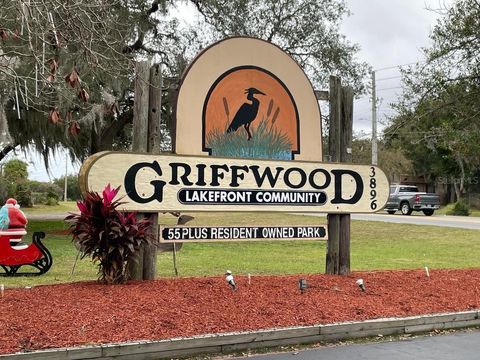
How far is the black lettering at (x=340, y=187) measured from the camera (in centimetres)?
924

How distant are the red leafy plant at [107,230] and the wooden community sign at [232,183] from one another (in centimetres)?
28

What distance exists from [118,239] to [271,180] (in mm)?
2610

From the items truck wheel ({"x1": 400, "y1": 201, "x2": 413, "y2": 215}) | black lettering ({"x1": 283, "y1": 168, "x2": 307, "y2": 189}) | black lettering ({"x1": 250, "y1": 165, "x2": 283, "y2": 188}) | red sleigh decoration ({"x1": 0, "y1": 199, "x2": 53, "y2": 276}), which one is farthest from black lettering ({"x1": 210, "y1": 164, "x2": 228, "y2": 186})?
truck wheel ({"x1": 400, "y1": 201, "x2": 413, "y2": 215})

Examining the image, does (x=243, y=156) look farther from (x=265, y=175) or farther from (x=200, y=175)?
(x=200, y=175)

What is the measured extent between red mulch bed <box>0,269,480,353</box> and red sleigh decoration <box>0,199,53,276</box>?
2.83 meters

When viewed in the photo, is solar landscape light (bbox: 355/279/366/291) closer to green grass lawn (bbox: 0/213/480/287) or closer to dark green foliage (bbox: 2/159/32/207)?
green grass lawn (bbox: 0/213/480/287)

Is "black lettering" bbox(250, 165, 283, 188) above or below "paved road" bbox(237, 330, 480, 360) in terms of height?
above

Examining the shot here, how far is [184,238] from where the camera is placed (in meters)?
8.00

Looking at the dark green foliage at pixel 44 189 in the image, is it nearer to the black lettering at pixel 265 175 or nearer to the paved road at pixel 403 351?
the black lettering at pixel 265 175

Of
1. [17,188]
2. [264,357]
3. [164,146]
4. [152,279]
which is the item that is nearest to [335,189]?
[152,279]

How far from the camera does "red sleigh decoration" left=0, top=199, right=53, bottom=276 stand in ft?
32.9

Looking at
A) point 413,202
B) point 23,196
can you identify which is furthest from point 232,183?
point 23,196

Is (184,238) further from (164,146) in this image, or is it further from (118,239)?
(164,146)

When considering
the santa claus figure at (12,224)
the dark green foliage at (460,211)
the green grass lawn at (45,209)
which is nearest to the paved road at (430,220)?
the dark green foliage at (460,211)
